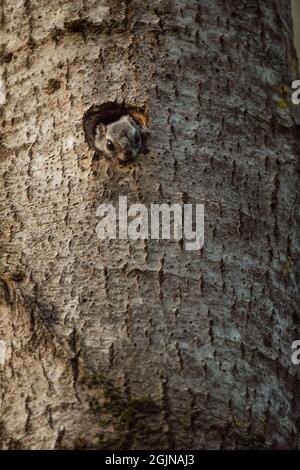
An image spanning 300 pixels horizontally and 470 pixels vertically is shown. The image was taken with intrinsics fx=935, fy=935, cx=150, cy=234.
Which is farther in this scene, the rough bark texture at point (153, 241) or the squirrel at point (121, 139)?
the squirrel at point (121, 139)

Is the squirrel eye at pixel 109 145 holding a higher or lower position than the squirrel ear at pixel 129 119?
lower

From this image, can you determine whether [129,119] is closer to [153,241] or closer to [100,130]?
[100,130]

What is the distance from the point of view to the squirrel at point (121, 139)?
4.75ft

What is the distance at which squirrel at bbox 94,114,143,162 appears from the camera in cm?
145

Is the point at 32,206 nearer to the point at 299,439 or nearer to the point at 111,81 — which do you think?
the point at 111,81

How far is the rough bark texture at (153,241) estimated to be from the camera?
4.36 feet

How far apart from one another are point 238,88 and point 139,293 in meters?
0.42

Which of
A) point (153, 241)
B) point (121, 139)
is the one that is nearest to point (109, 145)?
point (121, 139)

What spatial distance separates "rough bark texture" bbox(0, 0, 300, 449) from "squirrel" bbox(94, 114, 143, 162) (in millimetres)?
22

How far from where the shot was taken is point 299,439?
1422mm

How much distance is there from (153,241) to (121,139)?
0.17 metres

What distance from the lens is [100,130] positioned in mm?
1488
